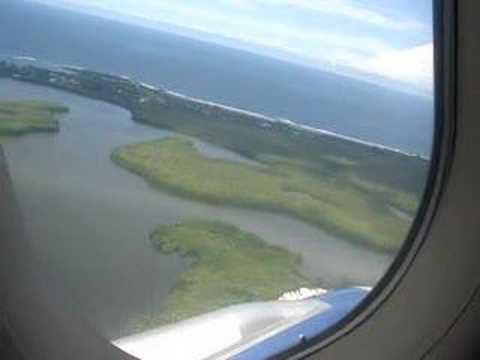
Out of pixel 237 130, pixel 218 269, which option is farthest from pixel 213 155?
pixel 218 269

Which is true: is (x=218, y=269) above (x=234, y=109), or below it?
below

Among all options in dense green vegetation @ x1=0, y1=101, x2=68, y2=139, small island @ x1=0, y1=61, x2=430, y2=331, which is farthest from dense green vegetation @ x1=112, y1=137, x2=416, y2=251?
dense green vegetation @ x1=0, y1=101, x2=68, y2=139

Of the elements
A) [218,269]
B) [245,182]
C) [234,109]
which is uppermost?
[234,109]

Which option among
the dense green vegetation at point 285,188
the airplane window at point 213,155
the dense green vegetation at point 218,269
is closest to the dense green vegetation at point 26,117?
the airplane window at point 213,155

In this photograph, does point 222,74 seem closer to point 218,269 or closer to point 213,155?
point 213,155

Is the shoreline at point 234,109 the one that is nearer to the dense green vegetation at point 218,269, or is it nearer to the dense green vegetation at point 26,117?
the dense green vegetation at point 26,117

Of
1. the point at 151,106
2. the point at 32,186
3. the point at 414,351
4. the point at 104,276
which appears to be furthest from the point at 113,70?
the point at 414,351
